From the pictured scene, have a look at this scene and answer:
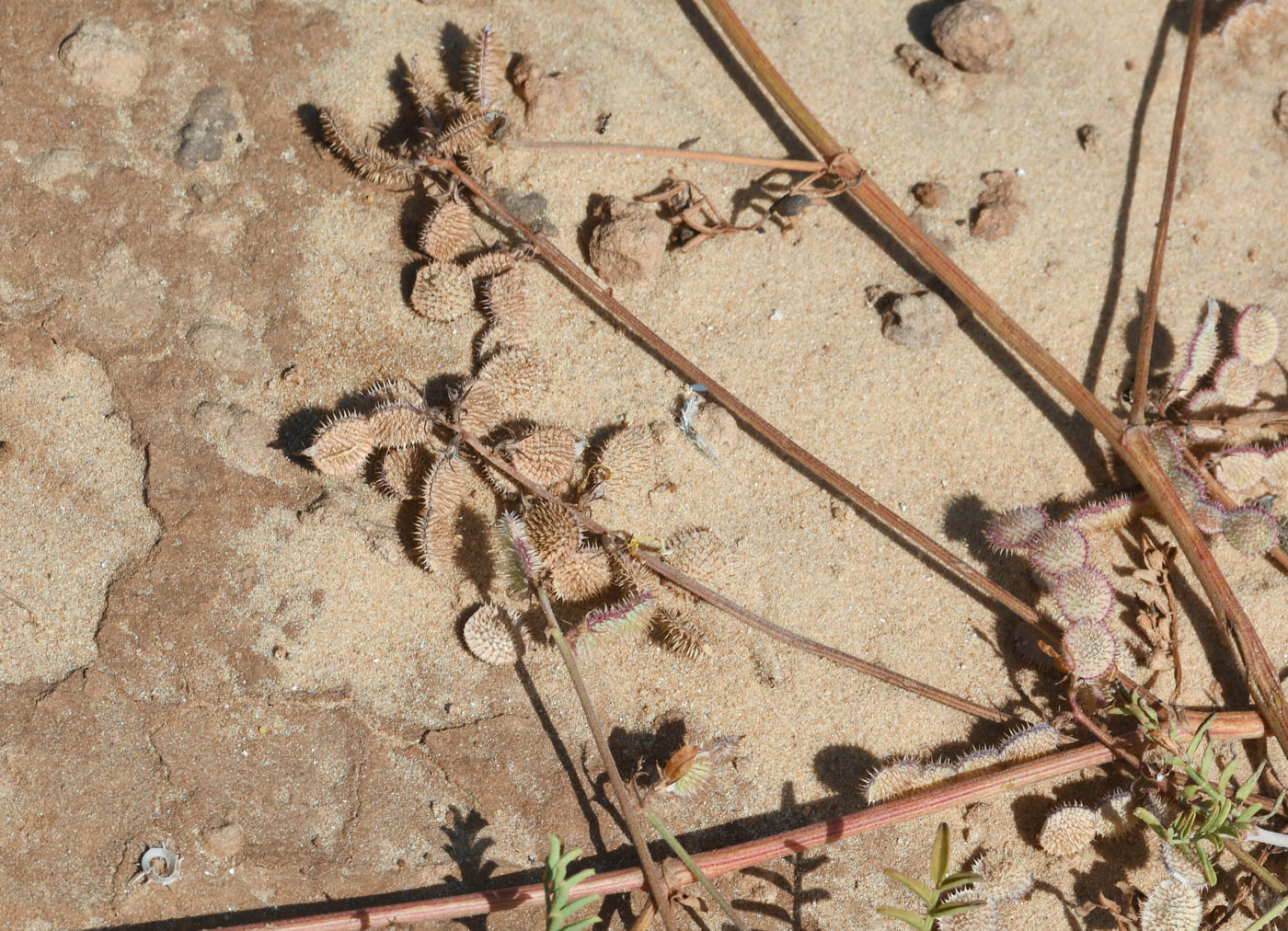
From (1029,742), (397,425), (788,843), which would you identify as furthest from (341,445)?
(1029,742)

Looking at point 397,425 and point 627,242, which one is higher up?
point 627,242

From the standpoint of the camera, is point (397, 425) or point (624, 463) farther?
point (624, 463)

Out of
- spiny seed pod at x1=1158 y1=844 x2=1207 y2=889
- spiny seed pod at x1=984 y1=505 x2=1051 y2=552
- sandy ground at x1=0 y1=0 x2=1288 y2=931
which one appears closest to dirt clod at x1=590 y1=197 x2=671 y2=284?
sandy ground at x1=0 y1=0 x2=1288 y2=931

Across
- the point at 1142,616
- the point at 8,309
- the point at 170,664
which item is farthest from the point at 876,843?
the point at 8,309

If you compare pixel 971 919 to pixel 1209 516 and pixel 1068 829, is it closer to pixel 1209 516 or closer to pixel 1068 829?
pixel 1068 829

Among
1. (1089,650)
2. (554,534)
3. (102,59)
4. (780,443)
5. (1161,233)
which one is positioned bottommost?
(554,534)

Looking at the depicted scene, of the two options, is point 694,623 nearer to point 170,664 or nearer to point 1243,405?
point 170,664
